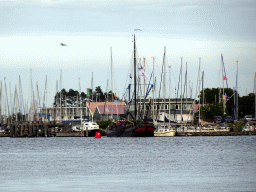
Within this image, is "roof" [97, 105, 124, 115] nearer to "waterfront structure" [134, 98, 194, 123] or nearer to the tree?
"waterfront structure" [134, 98, 194, 123]

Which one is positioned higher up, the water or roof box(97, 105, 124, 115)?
roof box(97, 105, 124, 115)

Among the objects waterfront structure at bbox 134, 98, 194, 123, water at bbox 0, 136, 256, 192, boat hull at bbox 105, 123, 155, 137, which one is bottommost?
water at bbox 0, 136, 256, 192

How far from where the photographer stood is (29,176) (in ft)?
125

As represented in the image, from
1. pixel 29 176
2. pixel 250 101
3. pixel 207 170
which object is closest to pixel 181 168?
pixel 207 170

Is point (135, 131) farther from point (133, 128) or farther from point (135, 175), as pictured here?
point (135, 175)

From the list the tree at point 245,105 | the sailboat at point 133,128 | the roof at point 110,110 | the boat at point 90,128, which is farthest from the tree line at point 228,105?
the roof at point 110,110

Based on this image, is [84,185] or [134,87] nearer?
[84,185]

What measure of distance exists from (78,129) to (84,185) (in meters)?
99.5

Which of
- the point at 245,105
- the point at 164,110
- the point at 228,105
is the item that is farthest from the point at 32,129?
the point at 245,105

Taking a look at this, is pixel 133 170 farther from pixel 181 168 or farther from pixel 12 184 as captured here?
pixel 12 184

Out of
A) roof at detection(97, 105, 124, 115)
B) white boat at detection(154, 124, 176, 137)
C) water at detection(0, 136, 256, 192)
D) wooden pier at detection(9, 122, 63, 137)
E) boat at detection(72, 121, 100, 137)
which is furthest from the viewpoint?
roof at detection(97, 105, 124, 115)

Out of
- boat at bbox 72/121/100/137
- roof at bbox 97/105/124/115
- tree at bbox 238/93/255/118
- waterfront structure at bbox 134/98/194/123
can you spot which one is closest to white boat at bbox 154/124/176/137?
waterfront structure at bbox 134/98/194/123

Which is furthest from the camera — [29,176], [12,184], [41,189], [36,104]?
[36,104]

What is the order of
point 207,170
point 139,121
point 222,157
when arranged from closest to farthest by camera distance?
point 207,170, point 222,157, point 139,121
